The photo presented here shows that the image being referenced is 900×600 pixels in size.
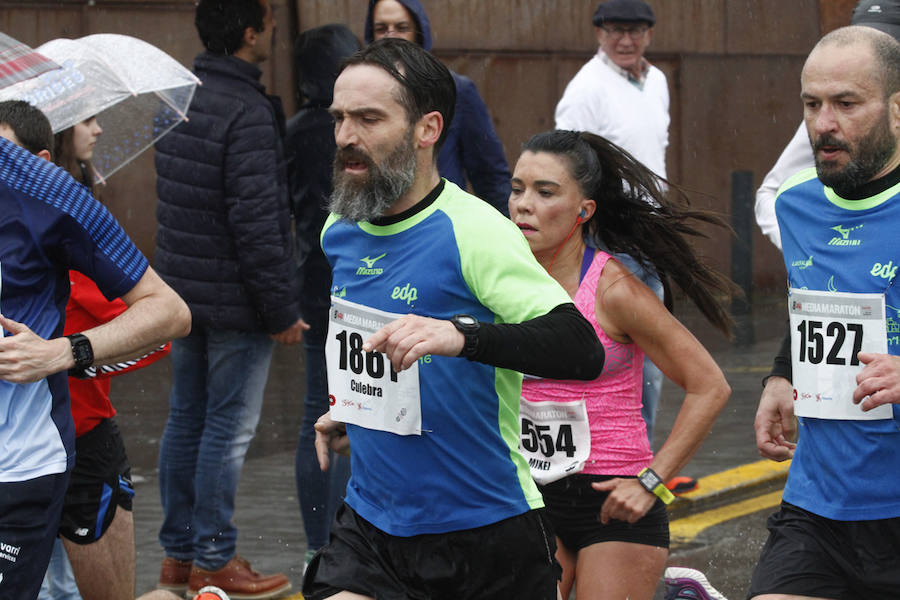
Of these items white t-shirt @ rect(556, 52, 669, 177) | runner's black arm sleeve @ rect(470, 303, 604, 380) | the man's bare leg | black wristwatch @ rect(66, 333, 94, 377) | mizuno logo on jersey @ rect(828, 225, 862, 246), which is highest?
mizuno logo on jersey @ rect(828, 225, 862, 246)

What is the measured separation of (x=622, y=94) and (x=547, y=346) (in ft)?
14.5

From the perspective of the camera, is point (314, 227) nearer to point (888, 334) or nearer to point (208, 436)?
point (208, 436)

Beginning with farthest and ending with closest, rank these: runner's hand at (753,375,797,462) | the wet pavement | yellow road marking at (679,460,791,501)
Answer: yellow road marking at (679,460,791,501), the wet pavement, runner's hand at (753,375,797,462)

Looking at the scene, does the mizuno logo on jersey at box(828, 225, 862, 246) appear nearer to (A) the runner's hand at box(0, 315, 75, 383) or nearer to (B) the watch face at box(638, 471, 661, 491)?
(B) the watch face at box(638, 471, 661, 491)

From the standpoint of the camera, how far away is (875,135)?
150 inches

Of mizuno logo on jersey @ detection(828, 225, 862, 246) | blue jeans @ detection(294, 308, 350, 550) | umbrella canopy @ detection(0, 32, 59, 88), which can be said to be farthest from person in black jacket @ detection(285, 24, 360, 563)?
mizuno logo on jersey @ detection(828, 225, 862, 246)

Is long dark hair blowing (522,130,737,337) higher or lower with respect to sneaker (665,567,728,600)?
higher

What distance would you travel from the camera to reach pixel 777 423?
4230 millimetres

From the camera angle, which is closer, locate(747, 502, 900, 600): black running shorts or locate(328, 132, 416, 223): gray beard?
locate(328, 132, 416, 223): gray beard

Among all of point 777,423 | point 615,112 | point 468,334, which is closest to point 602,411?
point 777,423

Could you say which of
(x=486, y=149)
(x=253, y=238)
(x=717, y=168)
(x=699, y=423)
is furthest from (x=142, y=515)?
(x=717, y=168)

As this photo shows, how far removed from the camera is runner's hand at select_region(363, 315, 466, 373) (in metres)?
3.09

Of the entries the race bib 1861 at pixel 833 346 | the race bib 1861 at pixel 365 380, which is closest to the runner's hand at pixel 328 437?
the race bib 1861 at pixel 365 380

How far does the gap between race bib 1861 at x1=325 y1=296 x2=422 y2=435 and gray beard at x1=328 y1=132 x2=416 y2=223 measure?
229mm
